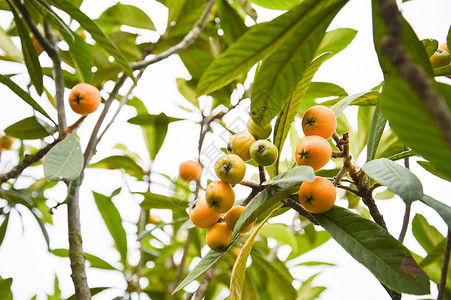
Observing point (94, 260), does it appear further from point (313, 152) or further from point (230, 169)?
point (313, 152)

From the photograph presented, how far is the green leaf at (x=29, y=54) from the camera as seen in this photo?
1254 mm

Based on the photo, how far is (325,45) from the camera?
1.37 m

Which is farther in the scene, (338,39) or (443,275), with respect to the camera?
(338,39)

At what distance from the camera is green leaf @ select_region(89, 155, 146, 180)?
1.71 metres

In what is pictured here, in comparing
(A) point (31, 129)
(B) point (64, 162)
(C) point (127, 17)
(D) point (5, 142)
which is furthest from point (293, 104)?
(D) point (5, 142)

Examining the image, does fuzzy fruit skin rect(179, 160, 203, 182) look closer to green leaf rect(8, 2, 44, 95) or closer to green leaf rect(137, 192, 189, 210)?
green leaf rect(137, 192, 189, 210)

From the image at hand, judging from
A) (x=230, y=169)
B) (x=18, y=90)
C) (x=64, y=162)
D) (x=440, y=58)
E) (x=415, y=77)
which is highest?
(x=18, y=90)

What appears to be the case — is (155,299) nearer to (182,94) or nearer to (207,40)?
(182,94)

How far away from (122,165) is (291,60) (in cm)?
120

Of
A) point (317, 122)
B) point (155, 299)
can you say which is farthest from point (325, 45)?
point (155, 299)

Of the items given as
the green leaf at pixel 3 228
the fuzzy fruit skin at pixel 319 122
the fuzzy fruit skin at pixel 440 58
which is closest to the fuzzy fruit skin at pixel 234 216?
the fuzzy fruit skin at pixel 319 122

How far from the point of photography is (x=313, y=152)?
2.61 feet

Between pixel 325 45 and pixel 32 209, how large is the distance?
4.48 ft

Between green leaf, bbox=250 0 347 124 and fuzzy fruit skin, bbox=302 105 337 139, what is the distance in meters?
0.10
